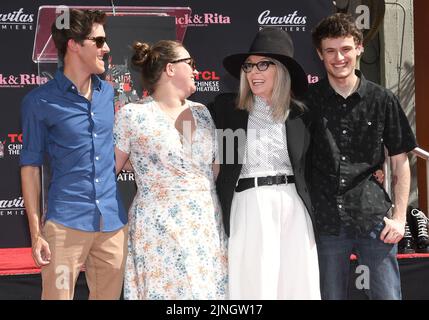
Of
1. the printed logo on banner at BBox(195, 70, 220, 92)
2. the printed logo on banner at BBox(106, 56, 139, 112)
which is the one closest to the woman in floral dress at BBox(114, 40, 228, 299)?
the printed logo on banner at BBox(106, 56, 139, 112)

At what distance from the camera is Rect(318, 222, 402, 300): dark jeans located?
149 inches

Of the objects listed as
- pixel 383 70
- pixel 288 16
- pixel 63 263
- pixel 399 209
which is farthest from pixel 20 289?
pixel 383 70

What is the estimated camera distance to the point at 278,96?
147 inches

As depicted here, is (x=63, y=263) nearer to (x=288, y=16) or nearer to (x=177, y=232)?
(x=177, y=232)

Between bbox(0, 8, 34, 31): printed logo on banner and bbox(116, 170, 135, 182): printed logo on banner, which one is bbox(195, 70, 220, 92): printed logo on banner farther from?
bbox(0, 8, 34, 31): printed logo on banner

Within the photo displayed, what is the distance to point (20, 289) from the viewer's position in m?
Result: 4.72

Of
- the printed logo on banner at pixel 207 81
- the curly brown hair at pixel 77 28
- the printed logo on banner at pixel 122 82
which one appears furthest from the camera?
the printed logo on banner at pixel 207 81

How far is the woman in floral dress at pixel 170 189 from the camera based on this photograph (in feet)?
11.9

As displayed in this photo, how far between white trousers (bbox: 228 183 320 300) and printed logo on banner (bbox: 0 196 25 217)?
2.91 meters

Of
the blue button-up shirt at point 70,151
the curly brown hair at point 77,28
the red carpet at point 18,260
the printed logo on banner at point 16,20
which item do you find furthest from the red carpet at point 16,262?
the printed logo on banner at point 16,20

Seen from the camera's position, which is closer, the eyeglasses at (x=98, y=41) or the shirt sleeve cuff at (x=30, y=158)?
the shirt sleeve cuff at (x=30, y=158)

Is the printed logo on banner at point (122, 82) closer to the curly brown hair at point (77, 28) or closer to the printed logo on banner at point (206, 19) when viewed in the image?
the curly brown hair at point (77, 28)

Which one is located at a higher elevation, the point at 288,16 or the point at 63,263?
the point at 288,16
